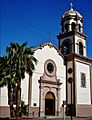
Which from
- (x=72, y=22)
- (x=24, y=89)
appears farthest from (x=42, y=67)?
(x=72, y=22)

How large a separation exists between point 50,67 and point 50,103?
5.94 metres

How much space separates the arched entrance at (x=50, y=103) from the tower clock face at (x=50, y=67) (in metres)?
3.32

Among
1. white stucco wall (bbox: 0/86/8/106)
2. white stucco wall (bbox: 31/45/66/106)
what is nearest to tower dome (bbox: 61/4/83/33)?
white stucco wall (bbox: 31/45/66/106)

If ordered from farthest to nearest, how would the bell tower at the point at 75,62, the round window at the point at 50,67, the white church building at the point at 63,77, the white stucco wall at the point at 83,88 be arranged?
the white stucco wall at the point at 83,88, the bell tower at the point at 75,62, the round window at the point at 50,67, the white church building at the point at 63,77


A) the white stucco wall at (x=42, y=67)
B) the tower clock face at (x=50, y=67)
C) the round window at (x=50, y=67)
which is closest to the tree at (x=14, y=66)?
the white stucco wall at (x=42, y=67)

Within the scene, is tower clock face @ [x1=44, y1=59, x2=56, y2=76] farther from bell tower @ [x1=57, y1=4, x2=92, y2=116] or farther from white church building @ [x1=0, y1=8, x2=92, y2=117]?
bell tower @ [x1=57, y1=4, x2=92, y2=116]

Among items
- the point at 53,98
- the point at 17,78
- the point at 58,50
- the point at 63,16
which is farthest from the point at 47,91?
the point at 63,16

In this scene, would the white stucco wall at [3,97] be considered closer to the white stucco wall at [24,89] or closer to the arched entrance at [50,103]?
the white stucco wall at [24,89]

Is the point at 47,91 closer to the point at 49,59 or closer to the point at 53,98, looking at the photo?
the point at 53,98

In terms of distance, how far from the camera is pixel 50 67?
4131 centimetres

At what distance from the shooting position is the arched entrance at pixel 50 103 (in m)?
40.2

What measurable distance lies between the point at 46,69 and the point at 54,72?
6.86 ft

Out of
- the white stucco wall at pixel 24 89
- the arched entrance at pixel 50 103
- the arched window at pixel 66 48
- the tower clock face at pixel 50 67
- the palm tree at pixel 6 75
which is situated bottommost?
the arched entrance at pixel 50 103

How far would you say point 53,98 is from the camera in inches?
1620
